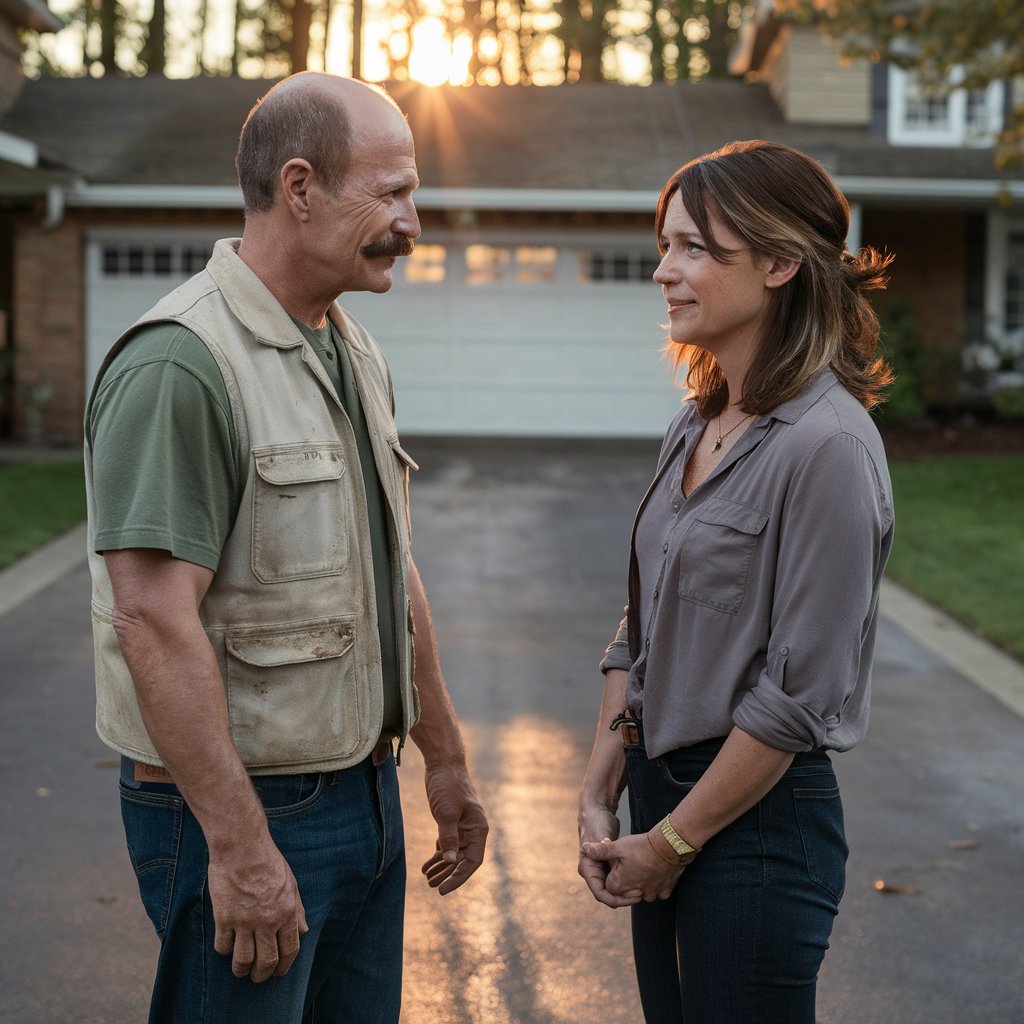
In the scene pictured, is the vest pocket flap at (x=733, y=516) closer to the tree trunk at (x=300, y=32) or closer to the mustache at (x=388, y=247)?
the mustache at (x=388, y=247)

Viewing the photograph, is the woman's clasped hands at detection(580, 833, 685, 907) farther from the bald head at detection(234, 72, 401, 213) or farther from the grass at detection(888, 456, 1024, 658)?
the grass at detection(888, 456, 1024, 658)

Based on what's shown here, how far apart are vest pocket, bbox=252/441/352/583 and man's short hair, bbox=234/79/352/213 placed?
1.41ft

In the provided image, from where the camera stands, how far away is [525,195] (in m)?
16.7

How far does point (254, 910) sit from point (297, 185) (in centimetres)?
110

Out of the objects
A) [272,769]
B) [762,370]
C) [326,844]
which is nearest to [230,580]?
[272,769]

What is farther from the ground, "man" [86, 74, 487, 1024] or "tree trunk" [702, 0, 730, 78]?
"tree trunk" [702, 0, 730, 78]

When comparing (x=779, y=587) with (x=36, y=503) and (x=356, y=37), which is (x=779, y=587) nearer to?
(x=36, y=503)

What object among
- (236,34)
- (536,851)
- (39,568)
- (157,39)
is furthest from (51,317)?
(236,34)

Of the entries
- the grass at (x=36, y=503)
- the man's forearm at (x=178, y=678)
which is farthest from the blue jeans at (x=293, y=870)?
the grass at (x=36, y=503)

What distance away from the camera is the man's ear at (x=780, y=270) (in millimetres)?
2156

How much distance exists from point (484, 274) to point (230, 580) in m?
15.6

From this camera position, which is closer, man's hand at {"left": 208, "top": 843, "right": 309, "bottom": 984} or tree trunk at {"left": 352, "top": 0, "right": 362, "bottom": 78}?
man's hand at {"left": 208, "top": 843, "right": 309, "bottom": 984}

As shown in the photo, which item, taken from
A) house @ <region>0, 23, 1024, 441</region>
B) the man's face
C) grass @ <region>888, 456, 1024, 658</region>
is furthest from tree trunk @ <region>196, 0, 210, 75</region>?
the man's face

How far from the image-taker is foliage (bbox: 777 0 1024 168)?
1113 centimetres
